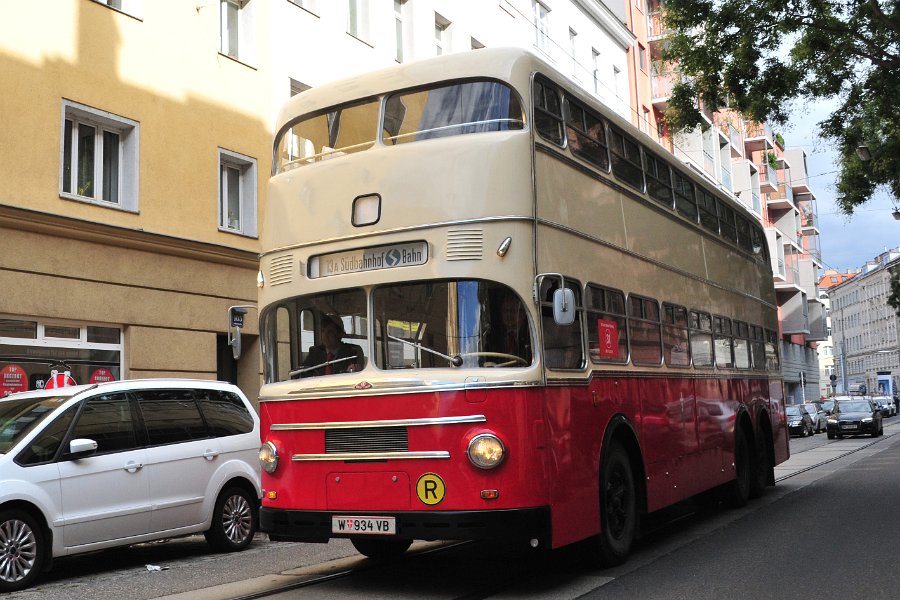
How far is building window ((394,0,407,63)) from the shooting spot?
23172 millimetres

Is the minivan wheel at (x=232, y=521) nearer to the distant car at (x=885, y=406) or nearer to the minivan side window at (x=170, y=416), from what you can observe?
the minivan side window at (x=170, y=416)

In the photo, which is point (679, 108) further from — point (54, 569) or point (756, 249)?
point (54, 569)

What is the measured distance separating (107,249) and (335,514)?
9.25 m

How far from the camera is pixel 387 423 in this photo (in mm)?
7691

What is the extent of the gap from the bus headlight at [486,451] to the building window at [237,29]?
43.2ft

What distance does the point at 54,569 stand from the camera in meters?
10.1

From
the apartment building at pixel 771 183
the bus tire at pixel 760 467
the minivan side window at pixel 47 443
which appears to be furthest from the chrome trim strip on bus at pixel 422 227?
the apartment building at pixel 771 183

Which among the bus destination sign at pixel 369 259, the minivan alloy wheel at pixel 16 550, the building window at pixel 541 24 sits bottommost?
the minivan alloy wheel at pixel 16 550

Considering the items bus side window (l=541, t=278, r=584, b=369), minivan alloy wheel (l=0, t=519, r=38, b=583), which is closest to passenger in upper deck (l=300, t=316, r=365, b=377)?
bus side window (l=541, t=278, r=584, b=369)

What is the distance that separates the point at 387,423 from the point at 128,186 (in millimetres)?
10129

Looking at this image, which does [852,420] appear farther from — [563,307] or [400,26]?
[563,307]

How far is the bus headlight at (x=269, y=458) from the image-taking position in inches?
326

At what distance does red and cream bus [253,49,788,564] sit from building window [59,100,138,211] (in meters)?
7.52

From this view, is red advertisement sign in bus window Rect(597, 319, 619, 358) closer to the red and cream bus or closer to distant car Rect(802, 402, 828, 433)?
the red and cream bus
